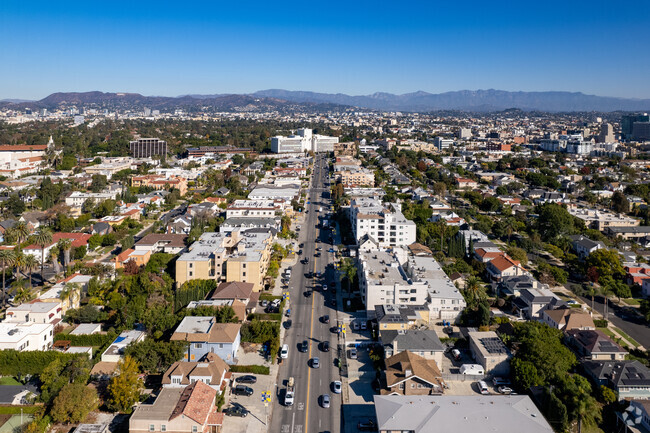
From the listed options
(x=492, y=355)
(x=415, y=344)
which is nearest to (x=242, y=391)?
(x=415, y=344)

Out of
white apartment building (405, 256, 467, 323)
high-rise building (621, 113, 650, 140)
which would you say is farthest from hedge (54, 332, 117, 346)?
high-rise building (621, 113, 650, 140)

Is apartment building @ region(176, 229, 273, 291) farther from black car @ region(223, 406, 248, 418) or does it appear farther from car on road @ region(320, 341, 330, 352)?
black car @ region(223, 406, 248, 418)

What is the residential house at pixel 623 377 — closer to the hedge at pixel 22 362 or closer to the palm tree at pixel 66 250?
the hedge at pixel 22 362

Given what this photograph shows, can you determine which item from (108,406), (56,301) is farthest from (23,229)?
(108,406)

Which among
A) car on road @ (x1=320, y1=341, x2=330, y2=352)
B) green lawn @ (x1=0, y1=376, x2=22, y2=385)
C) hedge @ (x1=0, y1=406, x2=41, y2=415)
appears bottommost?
green lawn @ (x1=0, y1=376, x2=22, y2=385)

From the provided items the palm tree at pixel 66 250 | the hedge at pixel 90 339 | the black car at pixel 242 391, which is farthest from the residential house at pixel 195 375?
the palm tree at pixel 66 250

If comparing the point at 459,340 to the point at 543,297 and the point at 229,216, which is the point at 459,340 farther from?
the point at 229,216

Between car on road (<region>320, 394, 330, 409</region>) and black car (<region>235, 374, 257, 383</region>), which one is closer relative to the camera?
car on road (<region>320, 394, 330, 409</region>)

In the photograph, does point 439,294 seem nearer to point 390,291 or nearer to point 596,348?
point 390,291
